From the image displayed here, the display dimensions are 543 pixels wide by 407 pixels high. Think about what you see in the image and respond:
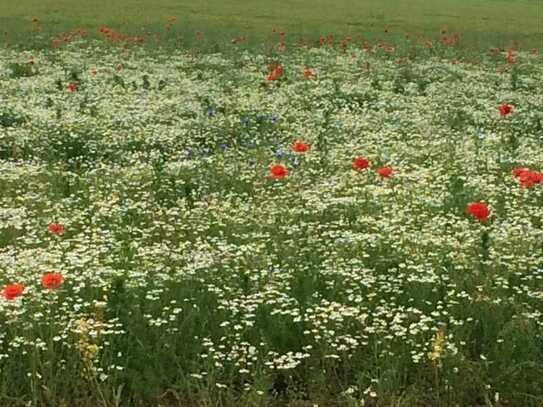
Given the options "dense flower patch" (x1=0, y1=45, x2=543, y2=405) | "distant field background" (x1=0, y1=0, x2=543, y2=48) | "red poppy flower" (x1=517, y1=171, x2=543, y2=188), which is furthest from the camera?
"distant field background" (x1=0, y1=0, x2=543, y2=48)

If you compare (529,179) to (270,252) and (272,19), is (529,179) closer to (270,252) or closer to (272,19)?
(270,252)

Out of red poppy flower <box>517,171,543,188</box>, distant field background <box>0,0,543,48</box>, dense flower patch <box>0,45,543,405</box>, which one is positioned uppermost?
red poppy flower <box>517,171,543,188</box>

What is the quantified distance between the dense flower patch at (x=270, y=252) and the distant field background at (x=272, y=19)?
1405 centimetres

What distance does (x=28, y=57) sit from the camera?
65.2 feet

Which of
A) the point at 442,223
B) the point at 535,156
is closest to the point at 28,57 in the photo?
the point at 535,156

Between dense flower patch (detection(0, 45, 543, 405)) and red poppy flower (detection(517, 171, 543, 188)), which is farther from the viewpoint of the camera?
red poppy flower (detection(517, 171, 543, 188))

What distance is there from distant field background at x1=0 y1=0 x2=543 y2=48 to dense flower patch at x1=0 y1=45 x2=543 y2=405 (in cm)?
1405

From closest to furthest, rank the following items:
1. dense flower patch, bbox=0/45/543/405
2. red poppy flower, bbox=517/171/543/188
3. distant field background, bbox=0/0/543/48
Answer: dense flower patch, bbox=0/45/543/405
red poppy flower, bbox=517/171/543/188
distant field background, bbox=0/0/543/48

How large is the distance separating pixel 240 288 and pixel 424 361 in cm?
151

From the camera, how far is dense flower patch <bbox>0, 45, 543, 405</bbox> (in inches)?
183

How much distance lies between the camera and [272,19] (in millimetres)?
33906

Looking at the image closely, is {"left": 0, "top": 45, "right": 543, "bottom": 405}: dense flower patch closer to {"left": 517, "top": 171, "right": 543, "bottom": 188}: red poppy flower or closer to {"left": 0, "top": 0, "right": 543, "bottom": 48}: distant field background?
{"left": 517, "top": 171, "right": 543, "bottom": 188}: red poppy flower

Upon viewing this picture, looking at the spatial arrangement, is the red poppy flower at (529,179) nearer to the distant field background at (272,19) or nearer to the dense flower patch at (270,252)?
the dense flower patch at (270,252)

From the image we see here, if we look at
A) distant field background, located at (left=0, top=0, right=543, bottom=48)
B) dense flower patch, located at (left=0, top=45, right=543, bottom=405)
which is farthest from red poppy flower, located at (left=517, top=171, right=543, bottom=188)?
distant field background, located at (left=0, top=0, right=543, bottom=48)
